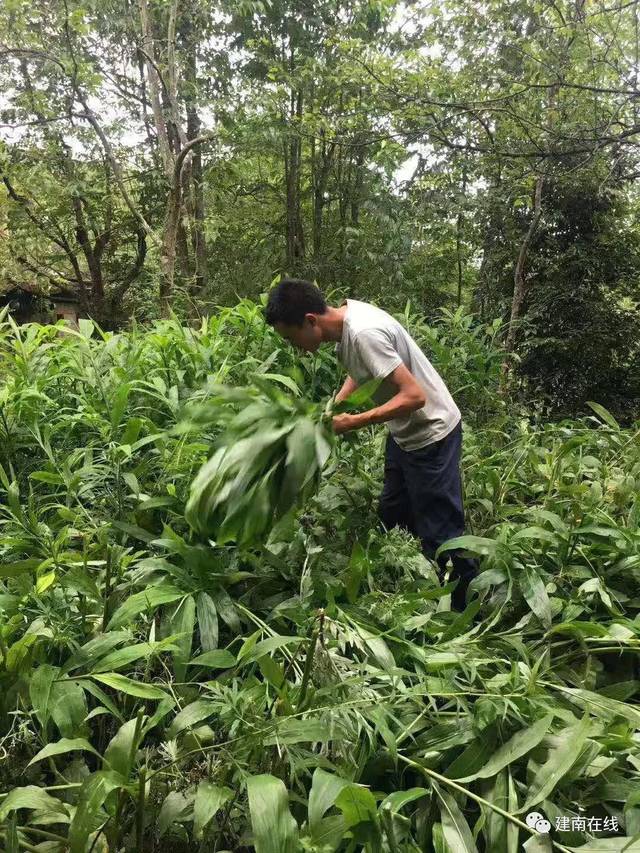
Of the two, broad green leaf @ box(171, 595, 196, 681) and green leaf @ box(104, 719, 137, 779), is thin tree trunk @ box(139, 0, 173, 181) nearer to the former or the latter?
broad green leaf @ box(171, 595, 196, 681)

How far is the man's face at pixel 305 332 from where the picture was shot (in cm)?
196

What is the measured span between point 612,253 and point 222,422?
476 cm

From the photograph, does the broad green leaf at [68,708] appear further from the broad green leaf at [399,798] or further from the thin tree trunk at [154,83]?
the thin tree trunk at [154,83]

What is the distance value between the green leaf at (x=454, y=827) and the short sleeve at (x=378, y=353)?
117 cm

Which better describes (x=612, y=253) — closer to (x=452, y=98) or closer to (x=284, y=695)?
(x=452, y=98)

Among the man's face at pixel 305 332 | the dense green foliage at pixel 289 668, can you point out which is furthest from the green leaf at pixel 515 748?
the man's face at pixel 305 332

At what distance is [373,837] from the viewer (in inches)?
41.9

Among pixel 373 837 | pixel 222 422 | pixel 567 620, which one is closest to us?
pixel 373 837

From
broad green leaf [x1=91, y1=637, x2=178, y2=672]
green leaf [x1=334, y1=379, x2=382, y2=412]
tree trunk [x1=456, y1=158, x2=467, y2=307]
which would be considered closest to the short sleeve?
green leaf [x1=334, y1=379, x2=382, y2=412]

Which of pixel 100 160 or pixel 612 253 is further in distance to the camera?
pixel 100 160

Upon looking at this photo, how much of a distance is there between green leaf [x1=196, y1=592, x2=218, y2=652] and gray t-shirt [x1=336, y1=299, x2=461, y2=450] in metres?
0.86

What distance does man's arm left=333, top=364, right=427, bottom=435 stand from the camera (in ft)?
5.91

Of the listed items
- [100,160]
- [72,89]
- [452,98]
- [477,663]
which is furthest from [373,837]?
[100,160]

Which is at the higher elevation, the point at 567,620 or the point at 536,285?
Answer: the point at 536,285
